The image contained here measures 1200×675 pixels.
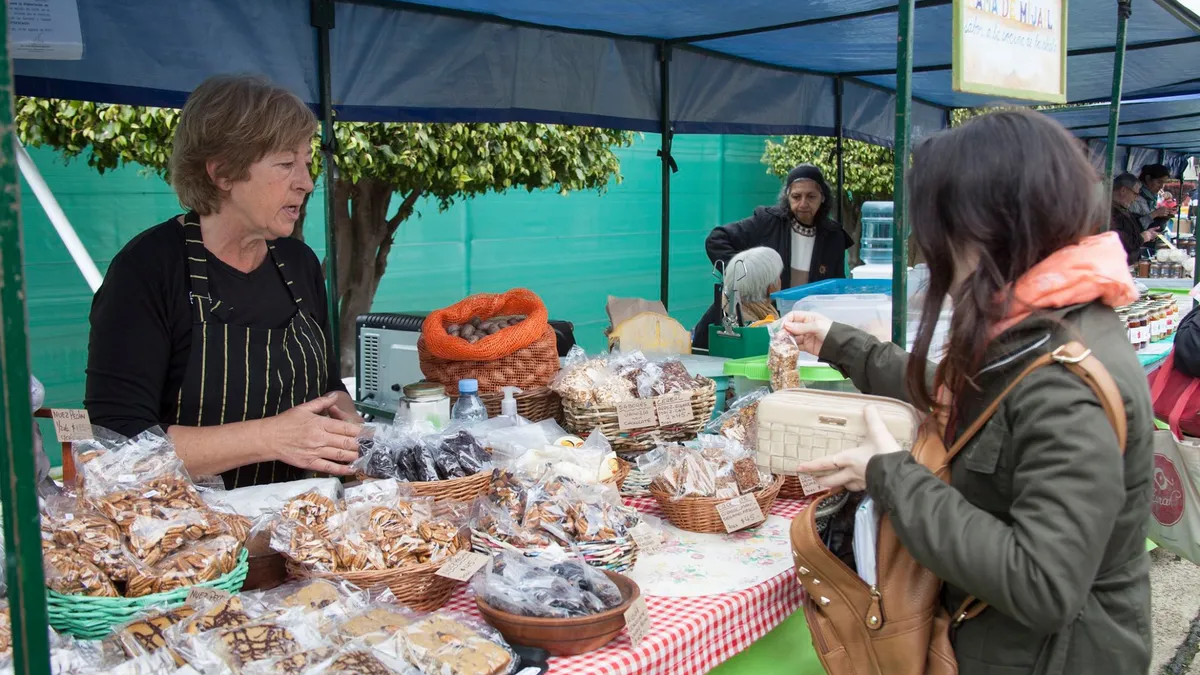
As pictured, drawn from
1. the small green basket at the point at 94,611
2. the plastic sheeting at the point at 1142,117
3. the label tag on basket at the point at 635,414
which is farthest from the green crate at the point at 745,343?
the plastic sheeting at the point at 1142,117

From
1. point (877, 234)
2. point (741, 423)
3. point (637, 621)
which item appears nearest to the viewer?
point (637, 621)

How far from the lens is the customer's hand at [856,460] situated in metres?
1.53

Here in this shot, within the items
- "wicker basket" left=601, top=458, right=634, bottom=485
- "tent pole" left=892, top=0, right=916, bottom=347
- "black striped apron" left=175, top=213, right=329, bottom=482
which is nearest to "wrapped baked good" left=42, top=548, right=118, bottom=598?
"black striped apron" left=175, top=213, right=329, bottom=482

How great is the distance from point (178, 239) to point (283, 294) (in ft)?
0.99

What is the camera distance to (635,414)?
2.63 meters

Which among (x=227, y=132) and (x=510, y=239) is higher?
(x=227, y=132)

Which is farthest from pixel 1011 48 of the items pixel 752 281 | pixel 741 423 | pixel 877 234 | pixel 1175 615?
pixel 877 234

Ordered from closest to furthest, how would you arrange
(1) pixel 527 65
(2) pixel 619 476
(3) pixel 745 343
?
(2) pixel 619 476
(3) pixel 745 343
(1) pixel 527 65

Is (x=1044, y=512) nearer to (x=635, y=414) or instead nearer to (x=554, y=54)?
(x=635, y=414)

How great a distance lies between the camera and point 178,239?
2324 mm

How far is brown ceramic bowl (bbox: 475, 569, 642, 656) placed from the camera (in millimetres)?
1528

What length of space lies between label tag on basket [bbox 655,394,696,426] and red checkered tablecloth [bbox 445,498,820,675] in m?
0.77

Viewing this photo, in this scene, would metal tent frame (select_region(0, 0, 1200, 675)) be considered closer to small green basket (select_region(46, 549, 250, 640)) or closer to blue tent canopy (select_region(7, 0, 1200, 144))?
blue tent canopy (select_region(7, 0, 1200, 144))

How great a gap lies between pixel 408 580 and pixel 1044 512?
3.42 feet
